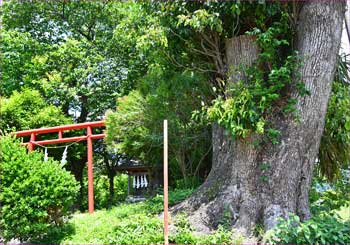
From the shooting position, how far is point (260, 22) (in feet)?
13.1

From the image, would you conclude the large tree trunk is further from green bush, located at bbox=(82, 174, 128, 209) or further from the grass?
green bush, located at bbox=(82, 174, 128, 209)

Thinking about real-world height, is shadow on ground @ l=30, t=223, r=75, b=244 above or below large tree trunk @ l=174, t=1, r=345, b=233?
below

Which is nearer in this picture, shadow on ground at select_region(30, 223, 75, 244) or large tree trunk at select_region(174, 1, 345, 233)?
large tree trunk at select_region(174, 1, 345, 233)

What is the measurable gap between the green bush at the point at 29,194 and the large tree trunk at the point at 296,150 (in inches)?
80.2

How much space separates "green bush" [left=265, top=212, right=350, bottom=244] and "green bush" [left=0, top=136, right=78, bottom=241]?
2.84m

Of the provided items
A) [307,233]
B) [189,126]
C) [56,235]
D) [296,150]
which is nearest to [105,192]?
[189,126]

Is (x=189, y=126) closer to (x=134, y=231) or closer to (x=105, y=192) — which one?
(x=134, y=231)

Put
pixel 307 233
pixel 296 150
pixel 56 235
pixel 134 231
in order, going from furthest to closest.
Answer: pixel 56 235 < pixel 134 231 < pixel 296 150 < pixel 307 233

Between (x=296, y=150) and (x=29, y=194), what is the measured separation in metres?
3.40

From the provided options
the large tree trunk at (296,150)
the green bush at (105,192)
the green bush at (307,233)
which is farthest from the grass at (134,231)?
the green bush at (105,192)

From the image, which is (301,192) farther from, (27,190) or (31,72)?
(31,72)

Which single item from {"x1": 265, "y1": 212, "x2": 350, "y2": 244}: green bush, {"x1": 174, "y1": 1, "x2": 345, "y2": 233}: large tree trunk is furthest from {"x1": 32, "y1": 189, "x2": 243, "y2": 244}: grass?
{"x1": 265, "y1": 212, "x2": 350, "y2": 244}: green bush

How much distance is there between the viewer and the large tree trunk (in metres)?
3.71

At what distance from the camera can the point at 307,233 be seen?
3.27 m
